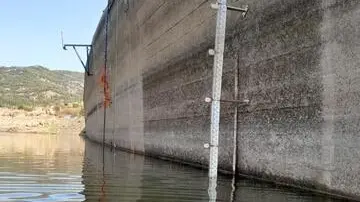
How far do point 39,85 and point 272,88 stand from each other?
12328 centimetres

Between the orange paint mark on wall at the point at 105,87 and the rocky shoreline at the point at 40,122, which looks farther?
the rocky shoreline at the point at 40,122

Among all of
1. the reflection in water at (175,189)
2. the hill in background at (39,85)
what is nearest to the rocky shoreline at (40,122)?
the hill in background at (39,85)

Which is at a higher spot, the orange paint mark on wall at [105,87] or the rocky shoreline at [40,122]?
the orange paint mark on wall at [105,87]

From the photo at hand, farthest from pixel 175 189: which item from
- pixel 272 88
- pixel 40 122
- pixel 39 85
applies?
pixel 39 85

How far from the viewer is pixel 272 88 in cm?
794

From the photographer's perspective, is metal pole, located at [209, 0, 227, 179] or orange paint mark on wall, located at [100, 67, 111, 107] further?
orange paint mark on wall, located at [100, 67, 111, 107]

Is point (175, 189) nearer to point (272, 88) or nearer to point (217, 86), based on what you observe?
point (217, 86)

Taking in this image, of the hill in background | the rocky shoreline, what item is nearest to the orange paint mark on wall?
the rocky shoreline

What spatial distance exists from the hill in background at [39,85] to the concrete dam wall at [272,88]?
259 feet

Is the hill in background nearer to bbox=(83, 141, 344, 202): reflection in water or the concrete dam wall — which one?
the concrete dam wall

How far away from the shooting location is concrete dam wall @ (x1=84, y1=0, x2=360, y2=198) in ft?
20.8

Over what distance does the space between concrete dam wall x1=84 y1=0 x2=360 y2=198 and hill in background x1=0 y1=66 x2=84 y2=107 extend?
7901 centimetres

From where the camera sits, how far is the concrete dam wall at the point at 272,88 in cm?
634

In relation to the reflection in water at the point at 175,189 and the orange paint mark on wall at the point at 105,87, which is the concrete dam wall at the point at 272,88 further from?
the orange paint mark on wall at the point at 105,87
